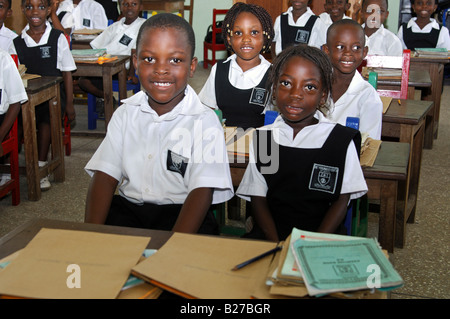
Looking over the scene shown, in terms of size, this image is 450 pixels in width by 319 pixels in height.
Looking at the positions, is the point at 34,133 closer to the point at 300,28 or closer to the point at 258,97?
the point at 258,97

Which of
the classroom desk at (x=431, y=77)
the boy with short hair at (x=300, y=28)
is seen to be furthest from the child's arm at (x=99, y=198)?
the boy with short hair at (x=300, y=28)

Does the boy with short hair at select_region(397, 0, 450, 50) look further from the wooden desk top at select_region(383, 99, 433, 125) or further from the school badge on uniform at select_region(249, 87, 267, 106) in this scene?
the school badge on uniform at select_region(249, 87, 267, 106)

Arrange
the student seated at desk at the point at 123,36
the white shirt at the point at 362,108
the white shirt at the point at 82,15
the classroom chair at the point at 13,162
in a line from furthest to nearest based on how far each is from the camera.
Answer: the white shirt at the point at 82,15
the student seated at desk at the point at 123,36
the classroom chair at the point at 13,162
the white shirt at the point at 362,108

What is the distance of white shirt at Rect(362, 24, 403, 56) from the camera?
193 inches

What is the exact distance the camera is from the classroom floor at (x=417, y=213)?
2.56 meters

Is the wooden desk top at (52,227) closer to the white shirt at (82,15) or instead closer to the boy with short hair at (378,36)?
the boy with short hair at (378,36)

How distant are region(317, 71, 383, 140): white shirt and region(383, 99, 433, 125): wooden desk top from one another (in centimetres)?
12

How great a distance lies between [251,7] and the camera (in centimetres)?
308

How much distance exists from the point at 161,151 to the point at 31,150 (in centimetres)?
187

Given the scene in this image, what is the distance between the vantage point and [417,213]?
131 inches

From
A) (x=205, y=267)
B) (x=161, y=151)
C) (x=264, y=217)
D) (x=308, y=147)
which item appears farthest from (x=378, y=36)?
(x=205, y=267)

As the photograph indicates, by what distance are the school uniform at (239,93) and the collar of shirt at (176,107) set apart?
1.07 m

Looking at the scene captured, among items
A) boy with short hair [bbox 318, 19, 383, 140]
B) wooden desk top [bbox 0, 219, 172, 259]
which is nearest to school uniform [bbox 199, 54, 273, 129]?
boy with short hair [bbox 318, 19, 383, 140]
